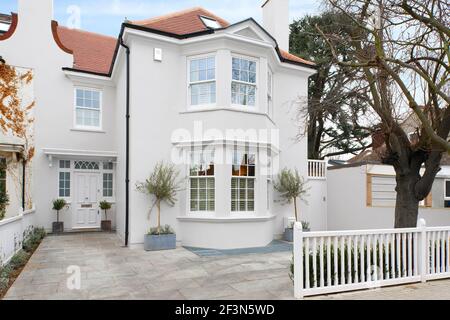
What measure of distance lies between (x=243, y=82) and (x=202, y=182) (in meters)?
3.57

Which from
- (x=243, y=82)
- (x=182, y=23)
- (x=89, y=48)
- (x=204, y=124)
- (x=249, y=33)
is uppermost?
(x=89, y=48)

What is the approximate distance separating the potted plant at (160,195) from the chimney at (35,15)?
8586 millimetres

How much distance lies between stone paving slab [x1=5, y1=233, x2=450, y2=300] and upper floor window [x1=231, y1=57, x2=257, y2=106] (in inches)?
197

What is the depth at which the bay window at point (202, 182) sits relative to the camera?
10523 mm

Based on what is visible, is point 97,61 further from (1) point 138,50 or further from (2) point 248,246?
(2) point 248,246

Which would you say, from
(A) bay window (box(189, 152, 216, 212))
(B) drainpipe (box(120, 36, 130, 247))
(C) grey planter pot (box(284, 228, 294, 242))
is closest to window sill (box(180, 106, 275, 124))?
(A) bay window (box(189, 152, 216, 212))

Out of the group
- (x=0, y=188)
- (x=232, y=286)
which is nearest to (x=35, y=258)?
(x=0, y=188)

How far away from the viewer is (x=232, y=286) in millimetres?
6344

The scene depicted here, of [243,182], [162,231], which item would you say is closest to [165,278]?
[162,231]

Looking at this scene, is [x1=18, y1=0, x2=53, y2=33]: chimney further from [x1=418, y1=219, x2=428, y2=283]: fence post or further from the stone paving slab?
[x1=418, y1=219, x2=428, y2=283]: fence post

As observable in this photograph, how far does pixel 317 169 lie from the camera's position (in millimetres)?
14391

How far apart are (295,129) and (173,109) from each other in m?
5.19

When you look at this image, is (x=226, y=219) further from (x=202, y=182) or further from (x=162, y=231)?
(x=162, y=231)

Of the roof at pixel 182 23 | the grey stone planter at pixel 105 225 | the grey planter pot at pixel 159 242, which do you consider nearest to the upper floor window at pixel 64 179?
the grey stone planter at pixel 105 225
